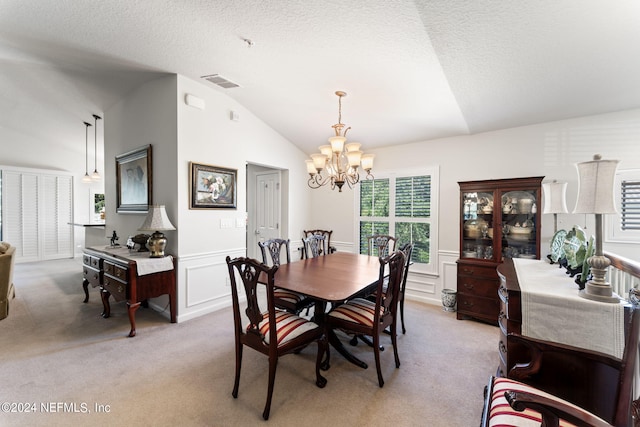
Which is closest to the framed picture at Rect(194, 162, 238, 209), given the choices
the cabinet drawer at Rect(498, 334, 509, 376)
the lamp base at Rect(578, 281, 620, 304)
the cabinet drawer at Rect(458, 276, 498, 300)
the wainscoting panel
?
the wainscoting panel

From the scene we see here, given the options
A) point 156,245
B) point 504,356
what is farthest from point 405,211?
point 156,245

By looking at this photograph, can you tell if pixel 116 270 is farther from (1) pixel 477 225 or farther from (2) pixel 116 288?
(1) pixel 477 225

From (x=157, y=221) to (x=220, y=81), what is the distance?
182cm

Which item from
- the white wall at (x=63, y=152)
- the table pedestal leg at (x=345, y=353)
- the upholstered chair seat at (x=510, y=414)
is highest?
the white wall at (x=63, y=152)

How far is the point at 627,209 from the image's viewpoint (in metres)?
2.87

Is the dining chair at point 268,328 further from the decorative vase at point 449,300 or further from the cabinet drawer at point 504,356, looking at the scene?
the decorative vase at point 449,300

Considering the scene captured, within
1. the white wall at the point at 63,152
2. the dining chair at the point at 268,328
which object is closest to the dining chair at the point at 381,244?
the dining chair at the point at 268,328

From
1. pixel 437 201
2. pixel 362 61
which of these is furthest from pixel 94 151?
pixel 437 201

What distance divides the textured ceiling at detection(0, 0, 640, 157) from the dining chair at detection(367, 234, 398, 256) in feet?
5.17

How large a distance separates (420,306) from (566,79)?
3.03 meters

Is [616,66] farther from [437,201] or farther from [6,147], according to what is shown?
[6,147]

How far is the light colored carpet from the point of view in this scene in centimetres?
182

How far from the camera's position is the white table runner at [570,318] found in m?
1.33

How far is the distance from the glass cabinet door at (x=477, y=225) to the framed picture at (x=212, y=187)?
124 inches
